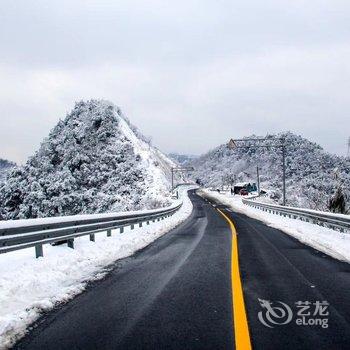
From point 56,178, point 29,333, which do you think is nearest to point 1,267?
point 29,333

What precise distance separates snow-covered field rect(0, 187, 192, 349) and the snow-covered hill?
54863mm

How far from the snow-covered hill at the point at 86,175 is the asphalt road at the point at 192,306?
56.5 m

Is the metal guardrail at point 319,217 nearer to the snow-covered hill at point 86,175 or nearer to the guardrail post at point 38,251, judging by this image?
the guardrail post at point 38,251

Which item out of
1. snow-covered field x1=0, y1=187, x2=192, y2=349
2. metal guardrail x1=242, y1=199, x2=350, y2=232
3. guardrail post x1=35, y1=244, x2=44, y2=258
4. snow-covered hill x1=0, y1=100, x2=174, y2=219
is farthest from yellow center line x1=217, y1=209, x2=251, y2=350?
snow-covered hill x1=0, y1=100, x2=174, y2=219

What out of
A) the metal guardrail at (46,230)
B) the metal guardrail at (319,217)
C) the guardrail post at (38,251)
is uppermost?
the metal guardrail at (46,230)

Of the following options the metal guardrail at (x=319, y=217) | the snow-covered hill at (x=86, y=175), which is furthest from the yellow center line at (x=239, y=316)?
the snow-covered hill at (x=86, y=175)

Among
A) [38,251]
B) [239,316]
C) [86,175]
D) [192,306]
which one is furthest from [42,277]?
[86,175]

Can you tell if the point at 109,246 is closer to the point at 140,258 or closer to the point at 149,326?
the point at 140,258

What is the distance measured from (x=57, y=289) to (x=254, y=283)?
329 centimetres

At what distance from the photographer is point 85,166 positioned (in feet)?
277

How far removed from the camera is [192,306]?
21.3ft

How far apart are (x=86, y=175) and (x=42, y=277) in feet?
251

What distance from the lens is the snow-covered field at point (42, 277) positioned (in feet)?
19.1

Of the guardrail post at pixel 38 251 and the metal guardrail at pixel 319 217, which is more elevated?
the guardrail post at pixel 38 251
